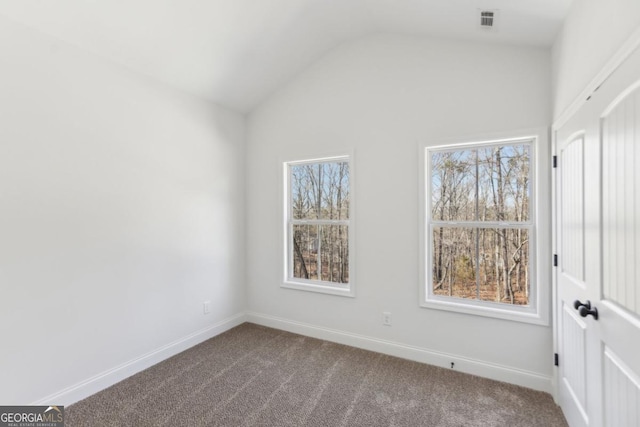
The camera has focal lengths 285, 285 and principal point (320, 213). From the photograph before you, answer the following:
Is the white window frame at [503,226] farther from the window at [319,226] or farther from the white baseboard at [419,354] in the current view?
the window at [319,226]

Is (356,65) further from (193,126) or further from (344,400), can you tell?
(344,400)

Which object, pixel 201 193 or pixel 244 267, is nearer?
pixel 201 193

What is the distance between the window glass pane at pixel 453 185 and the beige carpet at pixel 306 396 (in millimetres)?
1411

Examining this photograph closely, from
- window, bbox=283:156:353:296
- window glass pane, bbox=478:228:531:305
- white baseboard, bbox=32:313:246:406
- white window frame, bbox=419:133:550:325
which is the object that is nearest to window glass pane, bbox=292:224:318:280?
window, bbox=283:156:353:296

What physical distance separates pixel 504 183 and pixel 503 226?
0.37m

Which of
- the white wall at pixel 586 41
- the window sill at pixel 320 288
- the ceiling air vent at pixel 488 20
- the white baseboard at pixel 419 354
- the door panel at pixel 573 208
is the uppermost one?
the ceiling air vent at pixel 488 20

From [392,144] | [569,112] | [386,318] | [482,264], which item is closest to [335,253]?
[386,318]

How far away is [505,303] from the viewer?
2471 millimetres

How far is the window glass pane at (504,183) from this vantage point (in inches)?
94.5

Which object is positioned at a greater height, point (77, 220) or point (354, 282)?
point (77, 220)

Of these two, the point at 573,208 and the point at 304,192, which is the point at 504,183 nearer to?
the point at 573,208

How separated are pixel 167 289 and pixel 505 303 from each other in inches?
122

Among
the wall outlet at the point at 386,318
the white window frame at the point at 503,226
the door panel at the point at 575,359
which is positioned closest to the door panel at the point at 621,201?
the door panel at the point at 575,359

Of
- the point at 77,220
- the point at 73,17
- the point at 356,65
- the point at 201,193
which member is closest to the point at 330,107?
the point at 356,65
